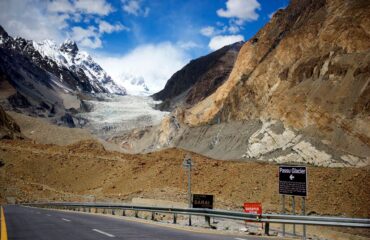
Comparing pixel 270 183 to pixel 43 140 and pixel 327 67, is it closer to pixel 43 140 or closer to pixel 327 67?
pixel 327 67

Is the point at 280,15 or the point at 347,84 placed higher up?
the point at 280,15

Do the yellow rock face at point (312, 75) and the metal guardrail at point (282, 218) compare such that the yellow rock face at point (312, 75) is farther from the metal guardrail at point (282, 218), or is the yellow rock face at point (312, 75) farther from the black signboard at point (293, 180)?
the black signboard at point (293, 180)

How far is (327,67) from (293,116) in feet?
36.3

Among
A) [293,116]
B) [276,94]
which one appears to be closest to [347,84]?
[293,116]

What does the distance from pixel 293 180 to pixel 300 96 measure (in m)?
70.7

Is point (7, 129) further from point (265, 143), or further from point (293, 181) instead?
point (293, 181)

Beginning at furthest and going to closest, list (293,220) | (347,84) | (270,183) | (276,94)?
(276,94), (347,84), (270,183), (293,220)

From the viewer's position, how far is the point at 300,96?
280ft

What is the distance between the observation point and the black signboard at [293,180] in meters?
16.8

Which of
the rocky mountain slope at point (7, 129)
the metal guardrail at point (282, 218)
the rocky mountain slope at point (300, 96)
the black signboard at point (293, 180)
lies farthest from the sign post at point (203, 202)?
the rocky mountain slope at point (7, 129)

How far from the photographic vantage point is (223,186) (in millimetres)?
44906

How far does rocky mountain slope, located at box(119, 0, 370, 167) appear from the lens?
75500mm

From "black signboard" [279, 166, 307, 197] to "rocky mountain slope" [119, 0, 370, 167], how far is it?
54702 millimetres

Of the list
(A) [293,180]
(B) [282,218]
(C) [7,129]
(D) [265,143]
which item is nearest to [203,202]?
(A) [293,180]
